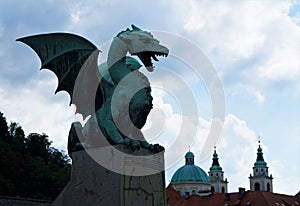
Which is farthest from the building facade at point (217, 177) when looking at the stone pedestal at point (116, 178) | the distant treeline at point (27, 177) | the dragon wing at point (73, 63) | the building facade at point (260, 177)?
the stone pedestal at point (116, 178)

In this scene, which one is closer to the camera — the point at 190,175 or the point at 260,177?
the point at 190,175

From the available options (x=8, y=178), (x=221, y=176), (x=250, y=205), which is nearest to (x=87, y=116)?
(x=8, y=178)

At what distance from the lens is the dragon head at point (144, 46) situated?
796 cm

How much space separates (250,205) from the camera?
190ft

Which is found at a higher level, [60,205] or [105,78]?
[105,78]

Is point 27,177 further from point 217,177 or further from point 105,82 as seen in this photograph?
point 217,177

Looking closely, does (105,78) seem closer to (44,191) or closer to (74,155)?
(74,155)

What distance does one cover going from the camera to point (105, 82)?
798 centimetres

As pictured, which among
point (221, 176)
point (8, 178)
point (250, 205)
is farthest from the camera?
point (221, 176)

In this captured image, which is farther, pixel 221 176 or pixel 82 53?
pixel 221 176

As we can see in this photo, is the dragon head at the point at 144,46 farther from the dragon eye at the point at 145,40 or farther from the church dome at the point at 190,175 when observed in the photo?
the church dome at the point at 190,175

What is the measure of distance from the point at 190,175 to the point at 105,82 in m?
79.9

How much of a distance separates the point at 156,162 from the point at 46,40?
2665 millimetres

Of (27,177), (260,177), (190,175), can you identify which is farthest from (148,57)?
(260,177)
